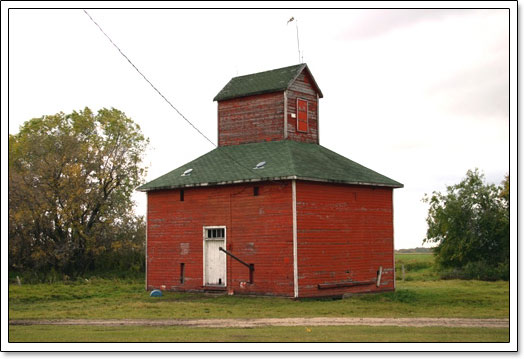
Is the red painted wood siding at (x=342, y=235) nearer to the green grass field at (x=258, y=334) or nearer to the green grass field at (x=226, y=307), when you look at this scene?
the green grass field at (x=226, y=307)

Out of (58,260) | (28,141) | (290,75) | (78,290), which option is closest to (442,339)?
(290,75)

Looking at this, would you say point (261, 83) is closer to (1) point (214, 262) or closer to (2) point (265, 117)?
(2) point (265, 117)

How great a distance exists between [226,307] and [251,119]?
11.2 m

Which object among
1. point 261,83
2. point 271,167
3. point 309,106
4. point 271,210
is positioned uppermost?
point 261,83

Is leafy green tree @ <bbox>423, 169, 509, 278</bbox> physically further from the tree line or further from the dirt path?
the dirt path

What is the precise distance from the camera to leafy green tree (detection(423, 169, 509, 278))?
140 feet

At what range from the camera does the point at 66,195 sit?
45.0 metres

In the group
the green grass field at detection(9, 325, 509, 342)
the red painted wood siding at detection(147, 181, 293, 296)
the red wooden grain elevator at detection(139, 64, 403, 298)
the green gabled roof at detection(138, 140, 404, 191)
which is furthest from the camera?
→ the green gabled roof at detection(138, 140, 404, 191)

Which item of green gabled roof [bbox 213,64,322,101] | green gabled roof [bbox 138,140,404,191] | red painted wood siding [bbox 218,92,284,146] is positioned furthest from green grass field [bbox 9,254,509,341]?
green gabled roof [bbox 213,64,322,101]

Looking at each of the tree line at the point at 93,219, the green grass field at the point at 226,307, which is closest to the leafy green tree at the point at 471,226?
the tree line at the point at 93,219

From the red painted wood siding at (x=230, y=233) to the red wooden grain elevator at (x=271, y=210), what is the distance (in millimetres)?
42

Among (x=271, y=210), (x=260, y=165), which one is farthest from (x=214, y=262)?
(x=260, y=165)

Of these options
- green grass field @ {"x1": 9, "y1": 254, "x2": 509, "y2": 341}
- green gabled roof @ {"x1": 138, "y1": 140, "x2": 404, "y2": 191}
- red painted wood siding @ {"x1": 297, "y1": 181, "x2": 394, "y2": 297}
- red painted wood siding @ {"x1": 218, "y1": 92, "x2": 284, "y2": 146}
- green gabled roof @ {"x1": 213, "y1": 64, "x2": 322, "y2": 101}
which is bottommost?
green grass field @ {"x1": 9, "y1": 254, "x2": 509, "y2": 341}

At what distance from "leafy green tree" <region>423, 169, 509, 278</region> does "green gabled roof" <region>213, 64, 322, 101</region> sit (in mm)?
15718
